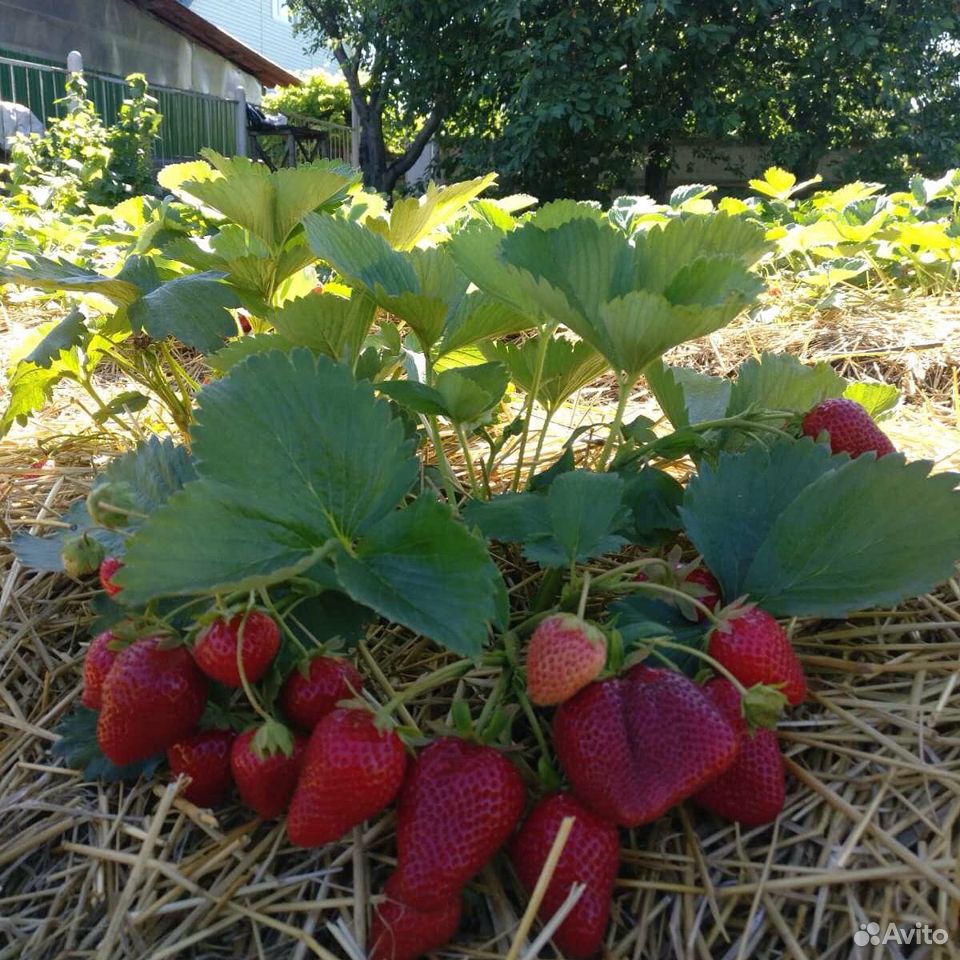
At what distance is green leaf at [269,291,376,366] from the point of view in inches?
35.8

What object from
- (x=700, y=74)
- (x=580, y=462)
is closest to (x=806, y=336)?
(x=580, y=462)

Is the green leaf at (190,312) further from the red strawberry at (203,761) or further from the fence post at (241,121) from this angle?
the fence post at (241,121)

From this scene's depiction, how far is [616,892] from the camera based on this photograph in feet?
2.14

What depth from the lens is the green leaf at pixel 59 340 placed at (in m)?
1.05

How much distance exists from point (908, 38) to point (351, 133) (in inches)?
325

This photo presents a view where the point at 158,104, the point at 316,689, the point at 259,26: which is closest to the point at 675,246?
the point at 316,689

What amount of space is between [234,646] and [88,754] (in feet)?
0.70

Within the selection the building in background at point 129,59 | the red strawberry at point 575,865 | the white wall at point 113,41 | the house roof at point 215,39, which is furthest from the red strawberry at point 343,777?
the house roof at point 215,39

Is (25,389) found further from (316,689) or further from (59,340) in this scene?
(316,689)

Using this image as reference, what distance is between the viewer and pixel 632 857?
654mm

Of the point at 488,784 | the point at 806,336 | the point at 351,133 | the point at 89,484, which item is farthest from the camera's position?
the point at 351,133

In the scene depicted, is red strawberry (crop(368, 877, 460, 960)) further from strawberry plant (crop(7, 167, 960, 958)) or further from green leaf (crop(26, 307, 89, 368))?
green leaf (crop(26, 307, 89, 368))

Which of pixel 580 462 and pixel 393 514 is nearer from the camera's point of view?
pixel 393 514

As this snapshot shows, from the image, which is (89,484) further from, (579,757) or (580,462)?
(579,757)
